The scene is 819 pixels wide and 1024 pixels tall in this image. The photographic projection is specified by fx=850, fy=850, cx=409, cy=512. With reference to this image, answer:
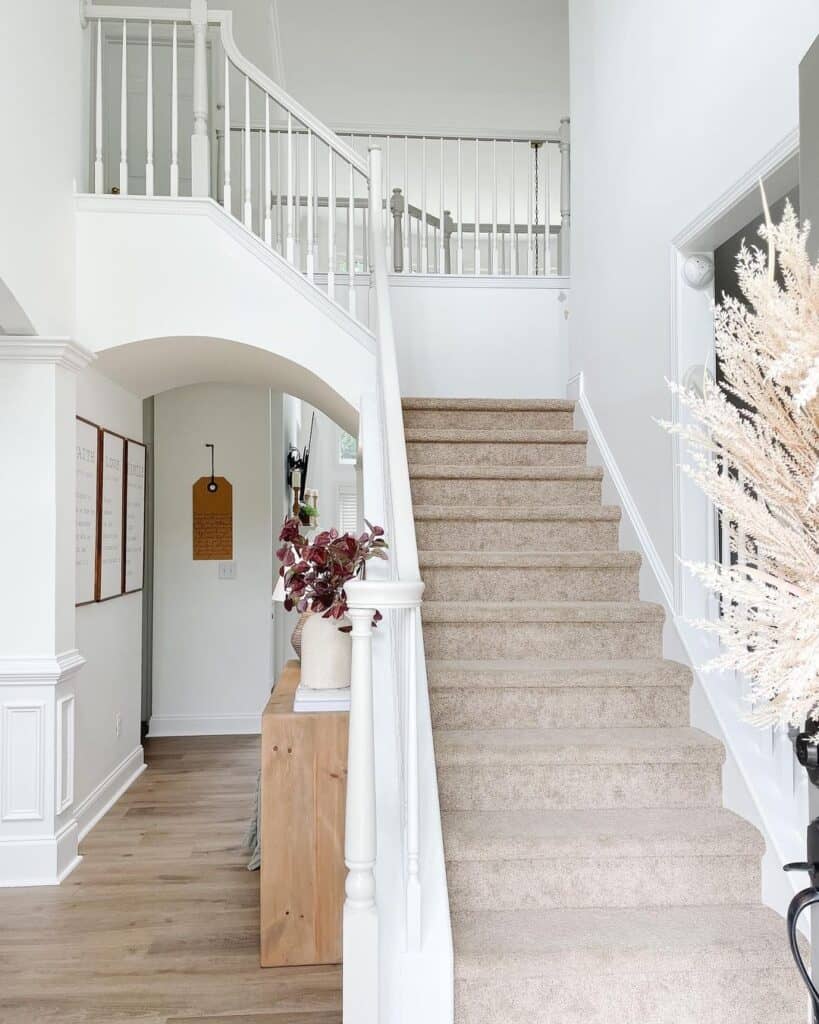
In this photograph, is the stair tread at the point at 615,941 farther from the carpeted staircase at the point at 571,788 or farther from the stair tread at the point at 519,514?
the stair tread at the point at 519,514

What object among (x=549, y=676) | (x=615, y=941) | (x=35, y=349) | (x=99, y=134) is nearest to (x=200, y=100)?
(x=99, y=134)

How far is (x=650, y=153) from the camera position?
3.22m

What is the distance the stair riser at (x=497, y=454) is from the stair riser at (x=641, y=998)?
2.46 m

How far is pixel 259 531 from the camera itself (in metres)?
5.82

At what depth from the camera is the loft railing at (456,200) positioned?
519cm

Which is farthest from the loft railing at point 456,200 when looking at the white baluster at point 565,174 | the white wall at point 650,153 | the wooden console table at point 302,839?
the wooden console table at point 302,839

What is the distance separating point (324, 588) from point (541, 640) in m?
0.92

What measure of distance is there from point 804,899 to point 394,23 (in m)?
7.90

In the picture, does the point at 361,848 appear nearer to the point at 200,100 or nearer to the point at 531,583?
the point at 531,583

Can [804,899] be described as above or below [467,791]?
above

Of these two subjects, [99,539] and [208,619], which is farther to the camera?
[208,619]

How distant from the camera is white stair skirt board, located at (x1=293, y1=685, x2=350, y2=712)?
2.64 metres

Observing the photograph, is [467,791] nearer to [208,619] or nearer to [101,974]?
[101,974]

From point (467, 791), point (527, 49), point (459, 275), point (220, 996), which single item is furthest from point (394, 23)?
point (220, 996)
